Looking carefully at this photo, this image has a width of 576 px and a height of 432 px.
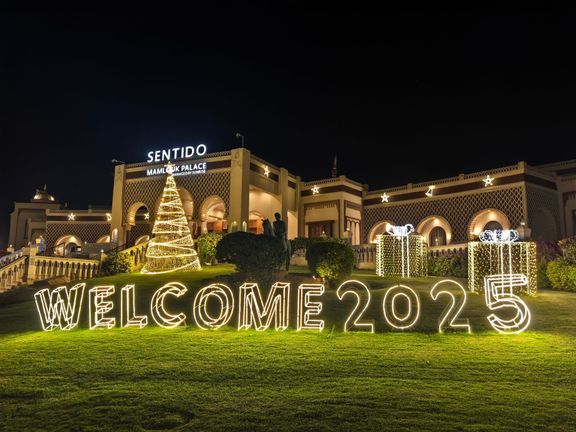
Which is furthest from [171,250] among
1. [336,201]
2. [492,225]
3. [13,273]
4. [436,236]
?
[436,236]

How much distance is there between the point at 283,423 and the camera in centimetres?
403

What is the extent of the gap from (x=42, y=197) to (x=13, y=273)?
29916mm

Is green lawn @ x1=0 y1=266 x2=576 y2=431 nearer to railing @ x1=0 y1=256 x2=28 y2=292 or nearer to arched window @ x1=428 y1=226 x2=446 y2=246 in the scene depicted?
railing @ x1=0 y1=256 x2=28 y2=292

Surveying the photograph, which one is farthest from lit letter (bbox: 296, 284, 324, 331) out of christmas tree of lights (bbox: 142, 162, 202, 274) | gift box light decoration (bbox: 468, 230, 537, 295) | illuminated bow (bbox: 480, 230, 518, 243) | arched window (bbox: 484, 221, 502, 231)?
arched window (bbox: 484, 221, 502, 231)

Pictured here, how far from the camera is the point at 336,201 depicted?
30969mm

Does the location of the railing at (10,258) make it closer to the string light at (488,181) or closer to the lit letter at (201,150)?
the lit letter at (201,150)

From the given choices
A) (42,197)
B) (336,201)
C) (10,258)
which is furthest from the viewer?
(42,197)

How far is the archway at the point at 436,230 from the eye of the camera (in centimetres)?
2858

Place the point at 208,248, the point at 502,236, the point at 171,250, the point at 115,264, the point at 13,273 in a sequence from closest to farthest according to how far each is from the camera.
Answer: the point at 502,236 → the point at 13,273 → the point at 171,250 → the point at 115,264 → the point at 208,248

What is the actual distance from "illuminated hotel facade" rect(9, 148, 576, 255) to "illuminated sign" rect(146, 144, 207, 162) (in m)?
0.16

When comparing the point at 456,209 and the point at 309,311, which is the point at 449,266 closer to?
the point at 309,311

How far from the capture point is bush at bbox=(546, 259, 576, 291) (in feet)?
42.7

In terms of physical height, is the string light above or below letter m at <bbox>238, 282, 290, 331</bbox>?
above

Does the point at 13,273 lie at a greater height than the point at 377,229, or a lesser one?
lesser
